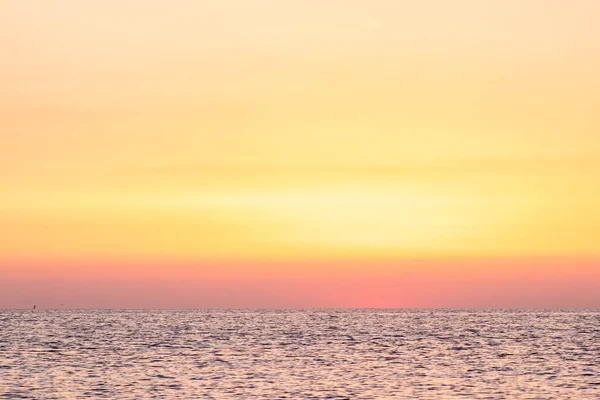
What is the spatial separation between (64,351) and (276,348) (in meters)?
24.8

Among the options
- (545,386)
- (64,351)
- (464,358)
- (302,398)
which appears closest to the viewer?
(302,398)

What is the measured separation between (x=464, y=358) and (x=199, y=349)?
31343mm

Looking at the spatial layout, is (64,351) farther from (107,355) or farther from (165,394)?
(165,394)

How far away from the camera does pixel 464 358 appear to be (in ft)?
284

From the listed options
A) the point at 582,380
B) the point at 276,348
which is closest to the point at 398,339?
the point at 276,348

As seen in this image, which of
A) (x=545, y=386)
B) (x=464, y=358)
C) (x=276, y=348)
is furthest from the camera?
(x=276, y=348)

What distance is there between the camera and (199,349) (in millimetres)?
98562

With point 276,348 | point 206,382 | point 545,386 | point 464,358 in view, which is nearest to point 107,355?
point 276,348

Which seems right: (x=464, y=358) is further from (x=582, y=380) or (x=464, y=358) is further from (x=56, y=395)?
(x=56, y=395)

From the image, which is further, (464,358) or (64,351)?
(64,351)

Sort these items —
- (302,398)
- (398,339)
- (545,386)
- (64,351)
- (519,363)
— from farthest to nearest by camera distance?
(398,339) < (64,351) < (519,363) < (545,386) < (302,398)

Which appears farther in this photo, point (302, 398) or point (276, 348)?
point (276, 348)

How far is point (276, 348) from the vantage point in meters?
101

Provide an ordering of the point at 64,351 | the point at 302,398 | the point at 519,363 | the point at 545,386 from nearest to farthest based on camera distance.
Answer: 1. the point at 302,398
2. the point at 545,386
3. the point at 519,363
4. the point at 64,351
